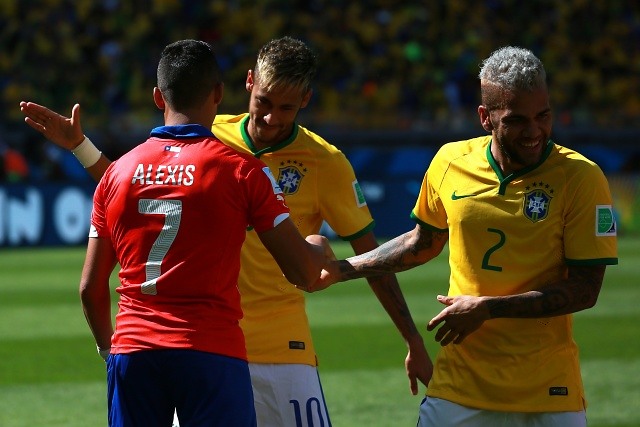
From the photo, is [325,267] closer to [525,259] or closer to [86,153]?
[525,259]

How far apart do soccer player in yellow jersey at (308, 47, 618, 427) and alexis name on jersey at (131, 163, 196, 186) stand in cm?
85

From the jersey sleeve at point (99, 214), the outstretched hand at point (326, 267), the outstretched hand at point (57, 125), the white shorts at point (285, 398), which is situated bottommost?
the white shorts at point (285, 398)

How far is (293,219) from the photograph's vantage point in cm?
508

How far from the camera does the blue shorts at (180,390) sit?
3582mm

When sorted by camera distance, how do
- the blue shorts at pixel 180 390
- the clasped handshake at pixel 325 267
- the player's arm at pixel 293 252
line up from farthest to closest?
the clasped handshake at pixel 325 267
the player's arm at pixel 293 252
the blue shorts at pixel 180 390

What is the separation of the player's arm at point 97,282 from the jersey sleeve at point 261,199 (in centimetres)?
58

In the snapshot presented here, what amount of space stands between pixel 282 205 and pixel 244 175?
17 centimetres

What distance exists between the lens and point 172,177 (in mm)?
3627

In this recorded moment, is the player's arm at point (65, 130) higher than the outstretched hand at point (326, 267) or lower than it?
higher

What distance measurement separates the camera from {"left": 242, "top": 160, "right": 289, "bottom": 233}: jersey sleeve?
364 centimetres

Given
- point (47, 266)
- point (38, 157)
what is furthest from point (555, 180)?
point (38, 157)

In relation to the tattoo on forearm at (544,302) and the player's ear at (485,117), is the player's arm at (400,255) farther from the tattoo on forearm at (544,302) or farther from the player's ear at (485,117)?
the tattoo on forearm at (544,302)

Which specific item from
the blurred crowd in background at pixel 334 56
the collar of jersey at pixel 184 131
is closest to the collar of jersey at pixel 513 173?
the collar of jersey at pixel 184 131

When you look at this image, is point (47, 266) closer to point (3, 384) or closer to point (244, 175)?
point (3, 384)
